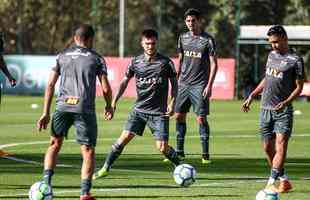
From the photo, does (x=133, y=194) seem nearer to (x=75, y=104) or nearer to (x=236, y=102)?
(x=75, y=104)

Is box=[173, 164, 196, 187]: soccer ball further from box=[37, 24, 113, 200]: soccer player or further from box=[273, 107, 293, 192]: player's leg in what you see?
box=[37, 24, 113, 200]: soccer player

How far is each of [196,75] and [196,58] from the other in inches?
11.5

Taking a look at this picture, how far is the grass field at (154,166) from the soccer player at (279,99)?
53cm

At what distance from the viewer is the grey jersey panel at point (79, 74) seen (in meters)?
12.6

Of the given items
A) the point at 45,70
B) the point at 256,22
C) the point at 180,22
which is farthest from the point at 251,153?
the point at 180,22

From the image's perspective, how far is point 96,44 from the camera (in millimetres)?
67438

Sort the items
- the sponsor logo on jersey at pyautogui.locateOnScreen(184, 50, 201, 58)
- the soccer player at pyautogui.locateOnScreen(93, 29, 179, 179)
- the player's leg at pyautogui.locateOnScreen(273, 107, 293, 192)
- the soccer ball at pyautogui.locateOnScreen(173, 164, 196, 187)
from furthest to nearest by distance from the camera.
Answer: the sponsor logo on jersey at pyautogui.locateOnScreen(184, 50, 201, 58) → the soccer player at pyautogui.locateOnScreen(93, 29, 179, 179) → the soccer ball at pyautogui.locateOnScreen(173, 164, 196, 187) → the player's leg at pyautogui.locateOnScreen(273, 107, 293, 192)

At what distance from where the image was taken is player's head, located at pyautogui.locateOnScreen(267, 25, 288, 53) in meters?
13.7

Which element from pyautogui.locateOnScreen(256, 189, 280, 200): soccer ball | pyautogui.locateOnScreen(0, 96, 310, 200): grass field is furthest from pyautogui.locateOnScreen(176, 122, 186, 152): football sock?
pyautogui.locateOnScreen(256, 189, 280, 200): soccer ball

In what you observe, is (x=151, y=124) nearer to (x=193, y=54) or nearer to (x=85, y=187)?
(x=193, y=54)

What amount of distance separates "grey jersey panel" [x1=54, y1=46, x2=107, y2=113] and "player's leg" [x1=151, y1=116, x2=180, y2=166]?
2656 mm

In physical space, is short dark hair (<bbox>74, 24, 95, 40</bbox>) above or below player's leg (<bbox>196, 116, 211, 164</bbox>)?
above

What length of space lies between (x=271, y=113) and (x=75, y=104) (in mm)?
2860

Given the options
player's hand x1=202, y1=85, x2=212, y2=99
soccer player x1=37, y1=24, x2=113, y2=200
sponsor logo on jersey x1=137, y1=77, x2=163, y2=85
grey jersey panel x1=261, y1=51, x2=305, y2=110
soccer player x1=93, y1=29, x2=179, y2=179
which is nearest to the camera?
soccer player x1=37, y1=24, x2=113, y2=200
